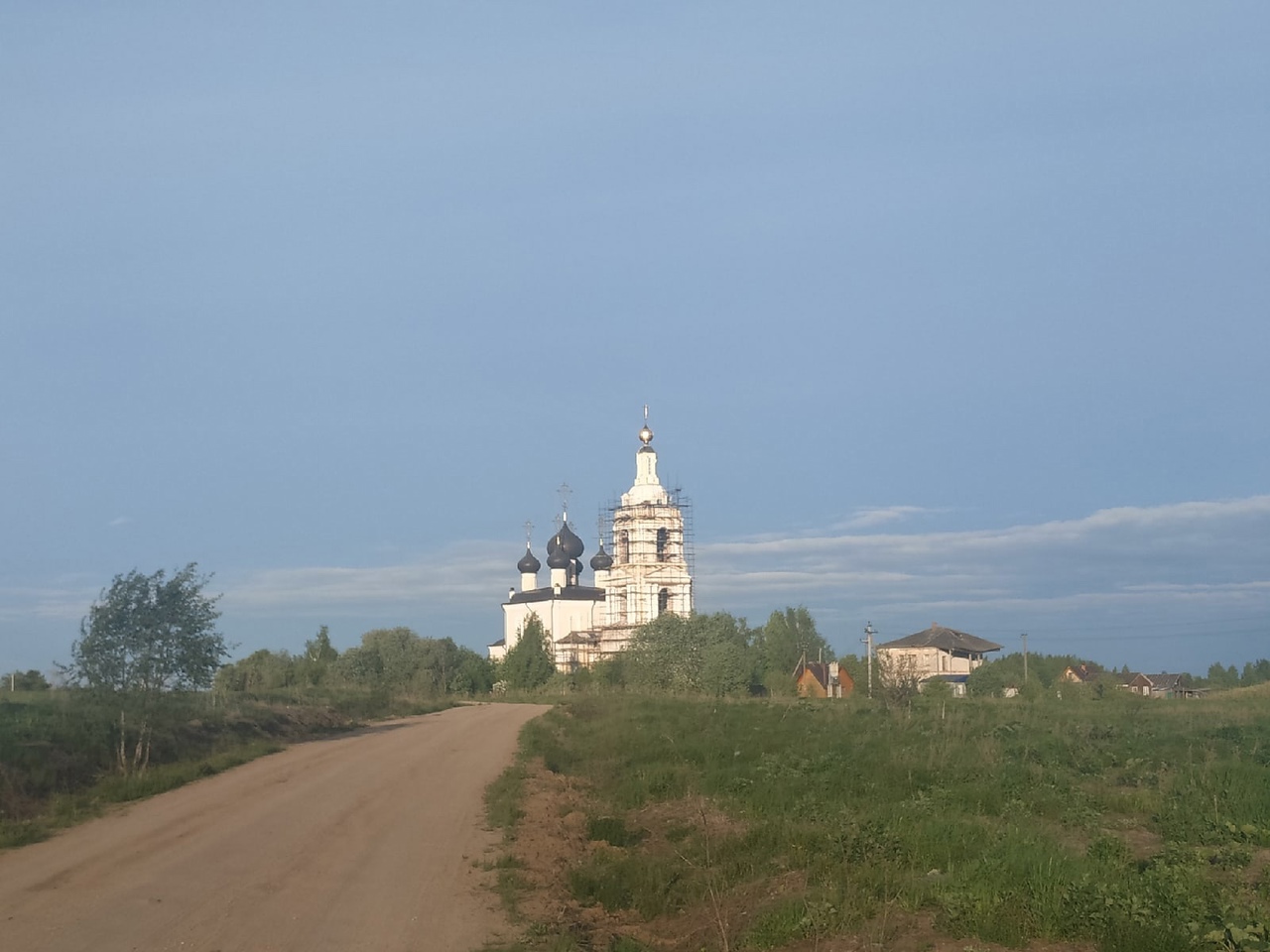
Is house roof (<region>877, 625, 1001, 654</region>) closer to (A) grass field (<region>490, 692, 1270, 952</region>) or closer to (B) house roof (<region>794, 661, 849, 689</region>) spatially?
(B) house roof (<region>794, 661, 849, 689</region>)

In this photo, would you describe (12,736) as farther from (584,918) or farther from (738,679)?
(738,679)

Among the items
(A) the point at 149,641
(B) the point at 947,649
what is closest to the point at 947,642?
(B) the point at 947,649

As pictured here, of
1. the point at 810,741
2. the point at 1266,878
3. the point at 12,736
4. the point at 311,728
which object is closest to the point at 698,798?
the point at 810,741

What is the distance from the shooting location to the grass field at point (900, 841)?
9.58m

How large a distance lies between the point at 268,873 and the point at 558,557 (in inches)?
3331

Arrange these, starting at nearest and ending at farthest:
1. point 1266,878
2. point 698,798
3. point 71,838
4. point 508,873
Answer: point 1266,878 → point 508,873 → point 71,838 → point 698,798

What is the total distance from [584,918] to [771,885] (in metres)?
1.74

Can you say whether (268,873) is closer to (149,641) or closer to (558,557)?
(149,641)

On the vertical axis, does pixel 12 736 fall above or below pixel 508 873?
above

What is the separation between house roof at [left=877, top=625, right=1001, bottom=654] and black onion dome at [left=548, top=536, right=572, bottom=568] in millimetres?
24935

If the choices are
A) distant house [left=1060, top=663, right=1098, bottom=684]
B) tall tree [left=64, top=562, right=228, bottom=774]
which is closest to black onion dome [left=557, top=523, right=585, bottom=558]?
distant house [left=1060, top=663, right=1098, bottom=684]

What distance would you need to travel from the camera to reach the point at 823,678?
7819 centimetres

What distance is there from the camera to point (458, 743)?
88.8 feet

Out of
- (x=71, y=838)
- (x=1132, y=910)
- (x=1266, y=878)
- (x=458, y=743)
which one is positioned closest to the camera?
(x=1132, y=910)
